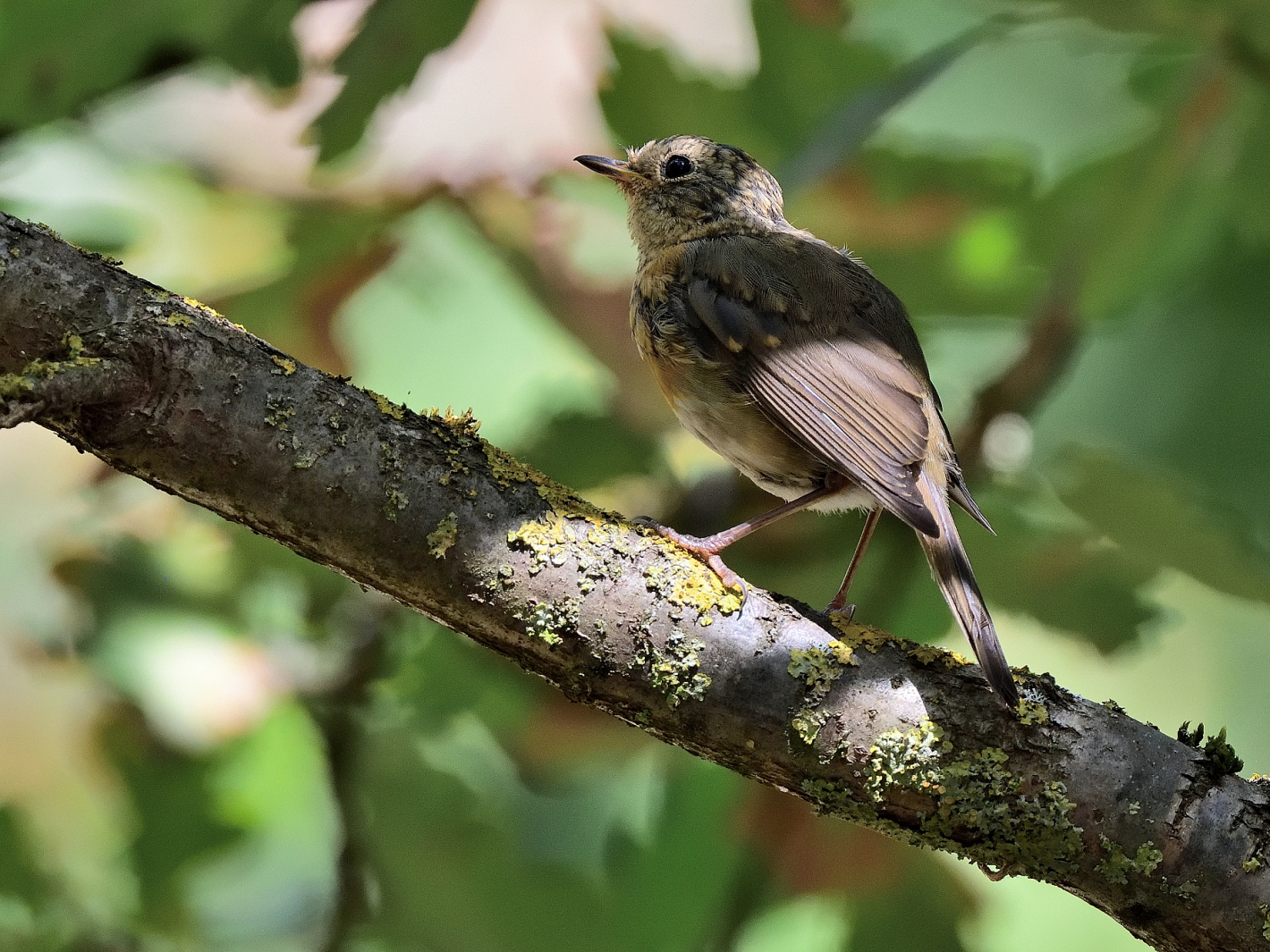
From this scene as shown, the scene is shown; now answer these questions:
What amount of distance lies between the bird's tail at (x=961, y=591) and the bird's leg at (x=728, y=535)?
26cm

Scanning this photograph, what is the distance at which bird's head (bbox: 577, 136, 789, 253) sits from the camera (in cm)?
316

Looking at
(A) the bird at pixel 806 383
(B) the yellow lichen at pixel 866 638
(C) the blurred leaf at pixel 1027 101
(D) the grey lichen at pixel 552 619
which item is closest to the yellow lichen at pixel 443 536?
(D) the grey lichen at pixel 552 619

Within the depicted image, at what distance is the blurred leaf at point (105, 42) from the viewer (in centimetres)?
234

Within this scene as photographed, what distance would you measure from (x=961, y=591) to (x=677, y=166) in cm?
157

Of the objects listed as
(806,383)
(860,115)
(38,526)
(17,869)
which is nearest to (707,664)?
(806,383)

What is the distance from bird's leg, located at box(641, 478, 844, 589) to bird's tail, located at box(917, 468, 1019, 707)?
26 centimetres

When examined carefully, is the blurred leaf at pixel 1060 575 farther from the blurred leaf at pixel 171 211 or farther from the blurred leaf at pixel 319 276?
the blurred leaf at pixel 171 211

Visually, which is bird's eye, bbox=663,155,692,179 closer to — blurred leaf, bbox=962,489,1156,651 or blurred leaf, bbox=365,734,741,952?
blurred leaf, bbox=962,489,1156,651

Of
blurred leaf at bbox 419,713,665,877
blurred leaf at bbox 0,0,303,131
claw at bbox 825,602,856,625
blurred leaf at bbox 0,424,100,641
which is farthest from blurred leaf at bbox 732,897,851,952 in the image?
blurred leaf at bbox 0,0,303,131

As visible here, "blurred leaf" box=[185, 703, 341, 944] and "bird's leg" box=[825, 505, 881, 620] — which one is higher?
"bird's leg" box=[825, 505, 881, 620]

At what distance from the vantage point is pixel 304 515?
66.3 inches

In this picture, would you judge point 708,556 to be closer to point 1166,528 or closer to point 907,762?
point 907,762

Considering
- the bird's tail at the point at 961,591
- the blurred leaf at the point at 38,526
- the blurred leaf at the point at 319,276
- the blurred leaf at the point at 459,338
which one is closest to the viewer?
the bird's tail at the point at 961,591

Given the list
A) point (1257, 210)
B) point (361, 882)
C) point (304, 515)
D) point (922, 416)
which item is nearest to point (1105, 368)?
point (1257, 210)
